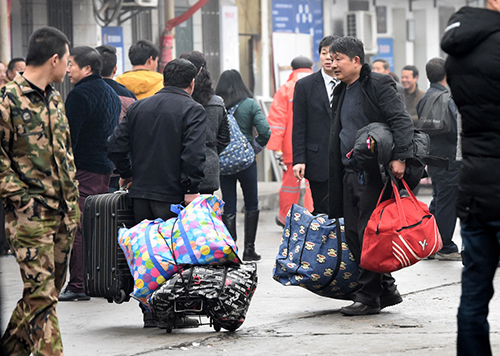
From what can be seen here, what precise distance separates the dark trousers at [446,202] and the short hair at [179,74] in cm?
386

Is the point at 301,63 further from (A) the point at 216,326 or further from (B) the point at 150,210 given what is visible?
(A) the point at 216,326

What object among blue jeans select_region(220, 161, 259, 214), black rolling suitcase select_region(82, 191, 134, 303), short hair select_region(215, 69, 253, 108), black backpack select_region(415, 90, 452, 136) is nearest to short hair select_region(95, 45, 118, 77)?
short hair select_region(215, 69, 253, 108)

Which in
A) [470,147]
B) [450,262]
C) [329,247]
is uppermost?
[470,147]

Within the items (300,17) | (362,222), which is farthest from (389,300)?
(300,17)

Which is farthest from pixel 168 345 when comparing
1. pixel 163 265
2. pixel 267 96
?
pixel 267 96

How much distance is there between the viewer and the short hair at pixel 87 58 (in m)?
7.47

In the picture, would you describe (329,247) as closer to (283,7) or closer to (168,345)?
(168,345)

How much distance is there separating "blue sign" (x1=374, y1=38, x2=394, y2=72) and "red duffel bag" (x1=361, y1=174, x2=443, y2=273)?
18928mm

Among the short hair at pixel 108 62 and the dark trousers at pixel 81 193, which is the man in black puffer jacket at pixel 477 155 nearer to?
the dark trousers at pixel 81 193

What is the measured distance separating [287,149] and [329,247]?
402 centimetres

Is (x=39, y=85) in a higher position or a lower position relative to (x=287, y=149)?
higher

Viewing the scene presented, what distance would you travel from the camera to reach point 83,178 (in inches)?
294

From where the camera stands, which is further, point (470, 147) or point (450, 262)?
point (450, 262)

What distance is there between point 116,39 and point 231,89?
6805mm
